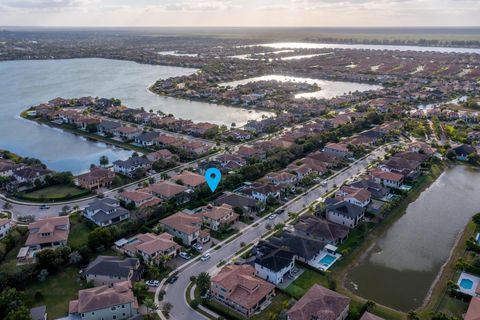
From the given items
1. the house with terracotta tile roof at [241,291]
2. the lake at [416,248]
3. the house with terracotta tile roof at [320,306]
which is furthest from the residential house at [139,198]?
the lake at [416,248]

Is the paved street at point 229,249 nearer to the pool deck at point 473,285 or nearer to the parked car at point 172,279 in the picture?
the parked car at point 172,279

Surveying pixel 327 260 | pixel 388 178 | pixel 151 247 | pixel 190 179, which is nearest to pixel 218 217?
pixel 151 247

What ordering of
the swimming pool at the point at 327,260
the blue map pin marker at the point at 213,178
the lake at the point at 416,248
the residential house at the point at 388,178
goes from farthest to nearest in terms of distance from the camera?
the residential house at the point at 388,178, the blue map pin marker at the point at 213,178, the swimming pool at the point at 327,260, the lake at the point at 416,248

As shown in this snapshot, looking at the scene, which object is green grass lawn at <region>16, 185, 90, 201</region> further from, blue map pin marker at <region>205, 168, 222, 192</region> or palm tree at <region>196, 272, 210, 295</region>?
palm tree at <region>196, 272, 210, 295</region>

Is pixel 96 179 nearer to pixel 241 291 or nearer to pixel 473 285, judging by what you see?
pixel 241 291


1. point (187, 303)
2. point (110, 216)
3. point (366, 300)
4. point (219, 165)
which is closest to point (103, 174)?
point (110, 216)

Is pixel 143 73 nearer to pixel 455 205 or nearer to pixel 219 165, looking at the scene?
pixel 219 165
